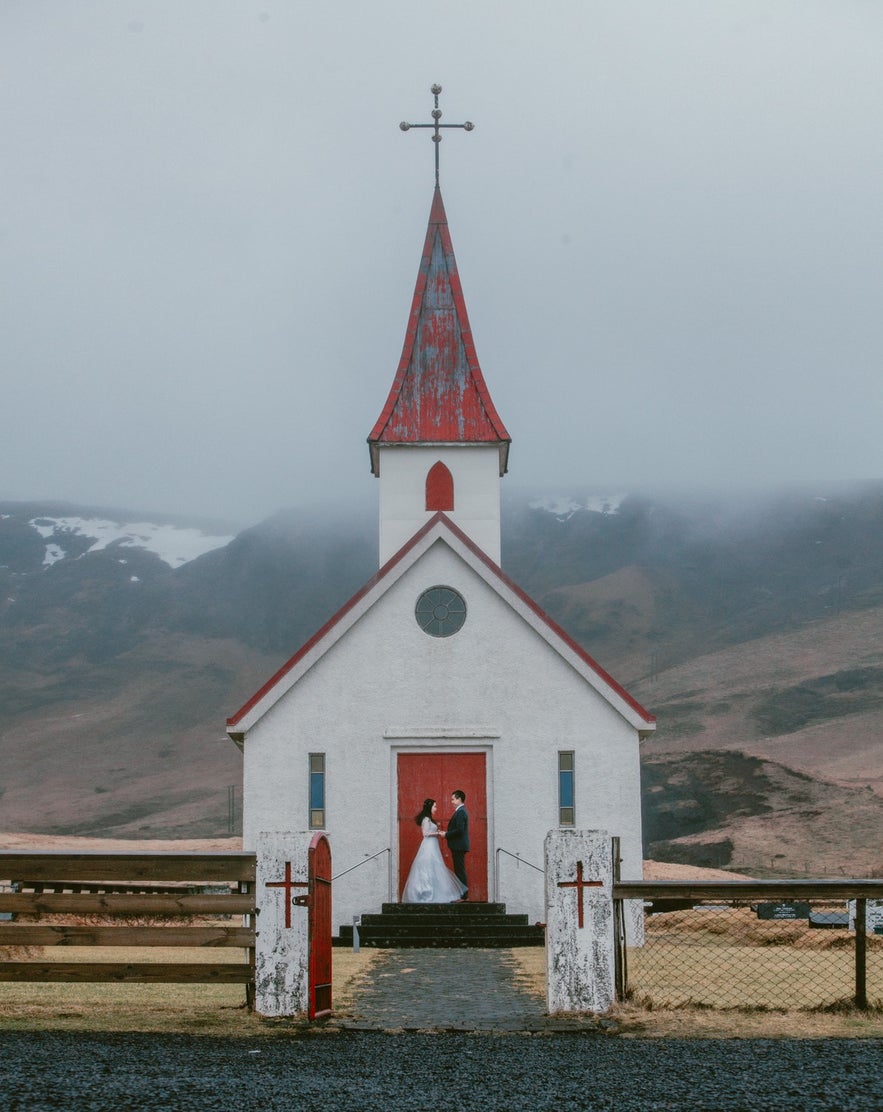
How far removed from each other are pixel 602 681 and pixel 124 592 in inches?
5031

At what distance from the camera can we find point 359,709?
21609 mm

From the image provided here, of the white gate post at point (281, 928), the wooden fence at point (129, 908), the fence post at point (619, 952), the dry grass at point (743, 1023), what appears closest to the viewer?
the dry grass at point (743, 1023)

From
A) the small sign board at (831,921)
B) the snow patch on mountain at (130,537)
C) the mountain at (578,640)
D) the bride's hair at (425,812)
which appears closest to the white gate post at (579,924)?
the small sign board at (831,921)

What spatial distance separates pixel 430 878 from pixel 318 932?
10.2 meters

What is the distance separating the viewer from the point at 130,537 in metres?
174

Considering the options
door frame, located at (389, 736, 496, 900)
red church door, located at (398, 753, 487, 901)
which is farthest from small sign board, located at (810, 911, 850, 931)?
red church door, located at (398, 753, 487, 901)

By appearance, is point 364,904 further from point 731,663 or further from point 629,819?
point 731,663

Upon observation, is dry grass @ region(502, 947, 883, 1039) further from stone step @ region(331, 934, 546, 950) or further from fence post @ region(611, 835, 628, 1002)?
stone step @ region(331, 934, 546, 950)

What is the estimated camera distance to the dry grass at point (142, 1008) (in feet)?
32.1

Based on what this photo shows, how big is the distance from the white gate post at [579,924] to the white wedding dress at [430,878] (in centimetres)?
991

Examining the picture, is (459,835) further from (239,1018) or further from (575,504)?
(575,504)

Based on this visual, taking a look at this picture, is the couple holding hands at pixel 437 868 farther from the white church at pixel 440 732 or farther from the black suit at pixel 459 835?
the white church at pixel 440 732

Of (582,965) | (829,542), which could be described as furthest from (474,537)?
(829,542)

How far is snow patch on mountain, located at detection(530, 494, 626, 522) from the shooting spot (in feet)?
582
